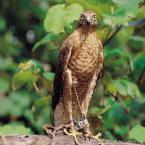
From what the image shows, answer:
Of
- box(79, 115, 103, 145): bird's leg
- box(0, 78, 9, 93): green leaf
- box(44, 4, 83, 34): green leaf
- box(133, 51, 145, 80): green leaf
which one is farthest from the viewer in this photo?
box(0, 78, 9, 93): green leaf

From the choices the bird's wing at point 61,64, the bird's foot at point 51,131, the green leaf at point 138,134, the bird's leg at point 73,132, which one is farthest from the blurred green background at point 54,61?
the bird's foot at point 51,131

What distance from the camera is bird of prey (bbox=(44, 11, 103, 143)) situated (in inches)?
170

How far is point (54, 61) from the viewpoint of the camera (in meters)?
7.44

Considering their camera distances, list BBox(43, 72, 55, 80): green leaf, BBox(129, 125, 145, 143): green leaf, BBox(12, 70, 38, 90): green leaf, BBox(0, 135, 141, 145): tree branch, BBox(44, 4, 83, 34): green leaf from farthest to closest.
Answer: BBox(12, 70, 38, 90): green leaf → BBox(43, 72, 55, 80): green leaf → BBox(44, 4, 83, 34): green leaf → BBox(129, 125, 145, 143): green leaf → BBox(0, 135, 141, 145): tree branch

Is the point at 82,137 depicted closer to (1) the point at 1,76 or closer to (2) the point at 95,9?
(2) the point at 95,9

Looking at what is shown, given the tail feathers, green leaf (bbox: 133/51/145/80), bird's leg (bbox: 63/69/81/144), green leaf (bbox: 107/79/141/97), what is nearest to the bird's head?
bird's leg (bbox: 63/69/81/144)

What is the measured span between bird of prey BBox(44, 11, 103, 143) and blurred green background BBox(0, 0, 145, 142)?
0.16 metres

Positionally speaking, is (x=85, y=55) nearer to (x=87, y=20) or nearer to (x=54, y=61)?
(x=87, y=20)

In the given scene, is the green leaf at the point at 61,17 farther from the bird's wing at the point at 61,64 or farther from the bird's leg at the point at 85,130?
the bird's leg at the point at 85,130

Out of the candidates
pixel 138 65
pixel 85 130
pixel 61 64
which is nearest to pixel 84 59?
pixel 61 64

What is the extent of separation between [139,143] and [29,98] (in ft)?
11.1

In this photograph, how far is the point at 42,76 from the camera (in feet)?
17.2

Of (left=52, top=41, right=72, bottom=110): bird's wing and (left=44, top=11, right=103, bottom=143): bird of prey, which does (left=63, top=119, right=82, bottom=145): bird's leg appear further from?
(left=52, top=41, right=72, bottom=110): bird's wing

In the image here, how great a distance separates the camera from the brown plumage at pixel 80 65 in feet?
14.2
